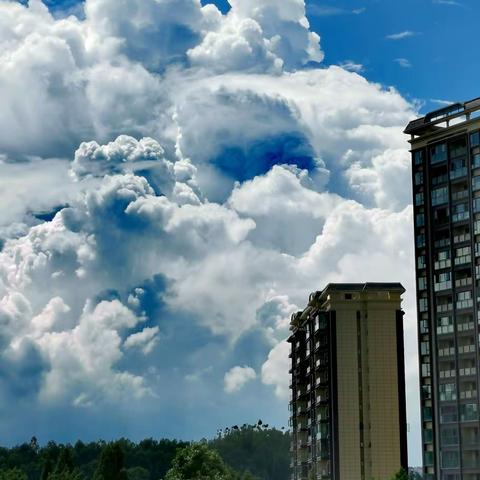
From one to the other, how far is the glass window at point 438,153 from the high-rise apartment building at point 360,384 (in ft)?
71.5

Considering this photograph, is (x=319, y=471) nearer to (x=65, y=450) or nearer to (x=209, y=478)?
(x=209, y=478)

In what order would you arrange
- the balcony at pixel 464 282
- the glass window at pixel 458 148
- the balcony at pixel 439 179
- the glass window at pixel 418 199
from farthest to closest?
the glass window at pixel 418 199 < the balcony at pixel 439 179 < the glass window at pixel 458 148 < the balcony at pixel 464 282

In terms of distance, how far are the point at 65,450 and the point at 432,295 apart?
2023 inches

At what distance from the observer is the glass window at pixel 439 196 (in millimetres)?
107875

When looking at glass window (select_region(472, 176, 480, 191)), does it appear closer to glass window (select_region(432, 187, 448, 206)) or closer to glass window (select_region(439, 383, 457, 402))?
glass window (select_region(432, 187, 448, 206))

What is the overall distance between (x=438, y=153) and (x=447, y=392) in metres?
25.5

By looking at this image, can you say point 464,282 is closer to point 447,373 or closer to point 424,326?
point 424,326

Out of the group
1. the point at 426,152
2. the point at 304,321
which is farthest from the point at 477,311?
the point at 304,321

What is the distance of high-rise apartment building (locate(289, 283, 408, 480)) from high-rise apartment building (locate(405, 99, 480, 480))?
1629cm

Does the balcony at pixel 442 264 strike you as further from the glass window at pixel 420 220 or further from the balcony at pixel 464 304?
the glass window at pixel 420 220

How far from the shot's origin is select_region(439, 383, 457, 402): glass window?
338ft

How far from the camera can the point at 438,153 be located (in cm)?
10944

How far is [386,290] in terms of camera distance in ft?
413

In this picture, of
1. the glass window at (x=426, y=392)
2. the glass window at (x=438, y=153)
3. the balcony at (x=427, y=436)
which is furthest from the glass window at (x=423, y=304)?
the glass window at (x=438, y=153)
